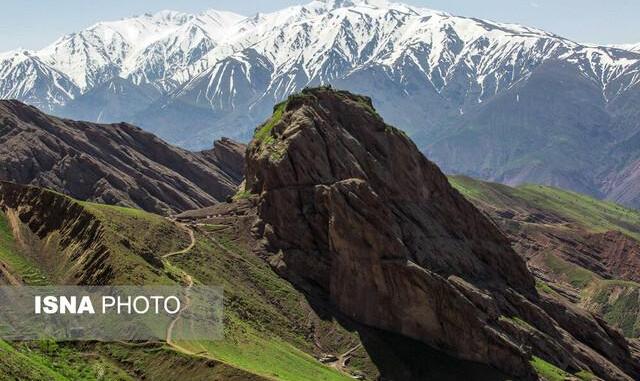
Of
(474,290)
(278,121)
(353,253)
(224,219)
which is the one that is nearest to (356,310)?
(353,253)

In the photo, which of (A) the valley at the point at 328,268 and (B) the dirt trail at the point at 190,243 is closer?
(A) the valley at the point at 328,268

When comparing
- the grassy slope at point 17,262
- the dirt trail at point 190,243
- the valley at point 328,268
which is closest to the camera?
the grassy slope at point 17,262

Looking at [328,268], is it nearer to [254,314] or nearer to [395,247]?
[395,247]

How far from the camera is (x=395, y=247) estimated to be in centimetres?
16588

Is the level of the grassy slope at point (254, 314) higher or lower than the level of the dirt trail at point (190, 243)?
lower

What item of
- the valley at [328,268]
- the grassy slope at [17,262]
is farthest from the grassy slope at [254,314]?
the grassy slope at [17,262]

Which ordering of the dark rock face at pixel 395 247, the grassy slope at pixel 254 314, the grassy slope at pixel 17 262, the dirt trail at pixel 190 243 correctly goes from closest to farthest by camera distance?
the grassy slope at pixel 254 314, the grassy slope at pixel 17 262, the dirt trail at pixel 190 243, the dark rock face at pixel 395 247

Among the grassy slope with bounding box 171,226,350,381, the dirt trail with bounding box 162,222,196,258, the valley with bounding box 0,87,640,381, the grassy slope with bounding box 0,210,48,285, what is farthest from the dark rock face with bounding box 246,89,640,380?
the grassy slope with bounding box 0,210,48,285

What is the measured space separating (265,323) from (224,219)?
35283mm

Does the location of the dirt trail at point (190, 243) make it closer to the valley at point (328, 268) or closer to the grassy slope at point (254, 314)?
the valley at point (328, 268)

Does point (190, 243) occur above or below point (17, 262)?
above

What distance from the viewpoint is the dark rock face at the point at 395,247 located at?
162m

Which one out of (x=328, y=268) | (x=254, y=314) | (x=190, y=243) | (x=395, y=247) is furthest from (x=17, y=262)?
(x=395, y=247)

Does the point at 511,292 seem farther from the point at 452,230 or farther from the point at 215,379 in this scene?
the point at 215,379
